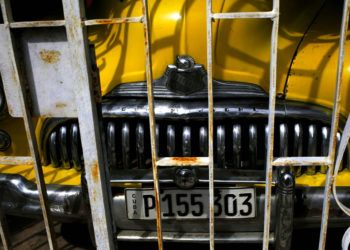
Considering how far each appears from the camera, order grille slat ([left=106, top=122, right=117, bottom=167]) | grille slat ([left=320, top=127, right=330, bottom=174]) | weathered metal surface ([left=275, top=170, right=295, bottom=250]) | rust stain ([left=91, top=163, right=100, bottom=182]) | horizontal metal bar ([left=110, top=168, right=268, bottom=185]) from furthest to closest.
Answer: grille slat ([left=106, top=122, right=117, bottom=167]), grille slat ([left=320, top=127, right=330, bottom=174]), horizontal metal bar ([left=110, top=168, right=268, bottom=185]), weathered metal surface ([left=275, top=170, right=295, bottom=250]), rust stain ([left=91, top=163, right=100, bottom=182])

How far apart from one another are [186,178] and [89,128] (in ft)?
1.77

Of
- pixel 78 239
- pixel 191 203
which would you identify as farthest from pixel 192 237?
pixel 78 239

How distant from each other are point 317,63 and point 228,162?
26.1 inches

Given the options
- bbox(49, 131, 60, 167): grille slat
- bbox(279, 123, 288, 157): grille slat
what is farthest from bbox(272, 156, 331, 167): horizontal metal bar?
bbox(49, 131, 60, 167): grille slat

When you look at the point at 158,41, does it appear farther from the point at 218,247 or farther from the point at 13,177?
the point at 218,247

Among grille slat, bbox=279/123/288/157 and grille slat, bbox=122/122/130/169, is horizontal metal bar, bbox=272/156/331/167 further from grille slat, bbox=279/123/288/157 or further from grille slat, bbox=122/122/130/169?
grille slat, bbox=122/122/130/169

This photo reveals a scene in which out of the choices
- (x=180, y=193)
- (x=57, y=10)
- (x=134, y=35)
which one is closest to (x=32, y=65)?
(x=180, y=193)

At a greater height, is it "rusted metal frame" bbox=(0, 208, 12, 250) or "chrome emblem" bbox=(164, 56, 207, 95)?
"chrome emblem" bbox=(164, 56, 207, 95)

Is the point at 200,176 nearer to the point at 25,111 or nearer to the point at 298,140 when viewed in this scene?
the point at 298,140

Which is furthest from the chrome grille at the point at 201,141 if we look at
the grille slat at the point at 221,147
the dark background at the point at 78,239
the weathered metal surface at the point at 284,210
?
the dark background at the point at 78,239

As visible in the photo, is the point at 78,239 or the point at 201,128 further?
the point at 78,239

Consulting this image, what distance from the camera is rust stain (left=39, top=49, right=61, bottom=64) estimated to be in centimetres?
136

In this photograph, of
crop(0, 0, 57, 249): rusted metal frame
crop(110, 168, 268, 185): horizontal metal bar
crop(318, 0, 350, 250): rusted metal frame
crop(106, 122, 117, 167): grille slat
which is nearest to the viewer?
crop(318, 0, 350, 250): rusted metal frame

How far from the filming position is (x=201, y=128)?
77.1 inches
